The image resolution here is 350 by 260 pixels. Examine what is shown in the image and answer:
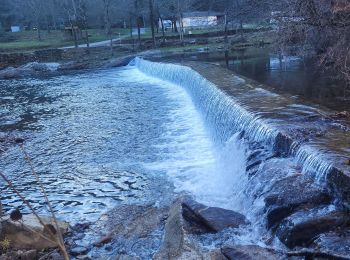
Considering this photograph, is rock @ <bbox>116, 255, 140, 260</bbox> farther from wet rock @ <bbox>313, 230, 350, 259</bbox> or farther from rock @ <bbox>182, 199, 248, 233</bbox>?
wet rock @ <bbox>313, 230, 350, 259</bbox>

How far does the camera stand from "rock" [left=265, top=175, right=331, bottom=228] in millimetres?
5742

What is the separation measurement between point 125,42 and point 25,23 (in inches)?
949

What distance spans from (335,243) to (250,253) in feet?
3.01

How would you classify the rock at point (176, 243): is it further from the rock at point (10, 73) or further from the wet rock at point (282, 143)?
the rock at point (10, 73)

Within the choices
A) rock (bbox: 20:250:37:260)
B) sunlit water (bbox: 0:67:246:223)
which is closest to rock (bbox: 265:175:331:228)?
sunlit water (bbox: 0:67:246:223)

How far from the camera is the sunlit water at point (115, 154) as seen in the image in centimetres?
857

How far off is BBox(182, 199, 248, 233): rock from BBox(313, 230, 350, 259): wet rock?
1.59 meters

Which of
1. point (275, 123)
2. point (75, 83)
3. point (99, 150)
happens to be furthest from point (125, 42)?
point (275, 123)

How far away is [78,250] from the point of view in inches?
247

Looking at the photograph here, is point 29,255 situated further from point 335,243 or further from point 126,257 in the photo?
point 335,243

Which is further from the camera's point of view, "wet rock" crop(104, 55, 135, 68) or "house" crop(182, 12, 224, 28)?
"house" crop(182, 12, 224, 28)

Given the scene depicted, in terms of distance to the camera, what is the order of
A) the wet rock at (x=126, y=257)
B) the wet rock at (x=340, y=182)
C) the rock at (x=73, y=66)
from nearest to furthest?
the wet rock at (x=340, y=182)
the wet rock at (x=126, y=257)
the rock at (x=73, y=66)

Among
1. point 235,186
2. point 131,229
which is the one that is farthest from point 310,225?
point 235,186

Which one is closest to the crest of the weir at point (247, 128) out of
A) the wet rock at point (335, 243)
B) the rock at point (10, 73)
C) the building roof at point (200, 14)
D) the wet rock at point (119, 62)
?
the wet rock at point (335, 243)
